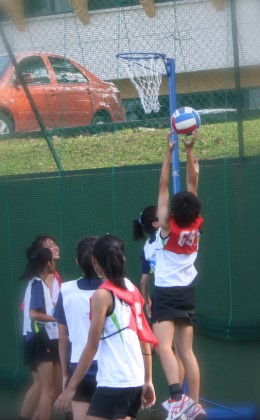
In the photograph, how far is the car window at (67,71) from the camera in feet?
29.2

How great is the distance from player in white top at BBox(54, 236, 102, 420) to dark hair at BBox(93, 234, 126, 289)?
0.55m

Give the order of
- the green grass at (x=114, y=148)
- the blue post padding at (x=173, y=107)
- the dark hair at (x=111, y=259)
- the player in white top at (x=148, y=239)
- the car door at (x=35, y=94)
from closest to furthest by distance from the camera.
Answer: the dark hair at (x=111, y=259)
the blue post padding at (x=173, y=107)
the player in white top at (x=148, y=239)
the green grass at (x=114, y=148)
the car door at (x=35, y=94)

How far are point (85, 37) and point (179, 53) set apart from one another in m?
0.88

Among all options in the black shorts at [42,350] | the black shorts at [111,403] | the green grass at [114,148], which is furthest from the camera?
the green grass at [114,148]

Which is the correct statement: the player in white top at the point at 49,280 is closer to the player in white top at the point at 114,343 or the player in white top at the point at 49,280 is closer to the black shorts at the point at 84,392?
the black shorts at the point at 84,392

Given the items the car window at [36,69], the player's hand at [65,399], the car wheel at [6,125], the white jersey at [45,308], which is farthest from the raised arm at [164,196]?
the car wheel at [6,125]

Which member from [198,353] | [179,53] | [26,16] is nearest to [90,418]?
[198,353]

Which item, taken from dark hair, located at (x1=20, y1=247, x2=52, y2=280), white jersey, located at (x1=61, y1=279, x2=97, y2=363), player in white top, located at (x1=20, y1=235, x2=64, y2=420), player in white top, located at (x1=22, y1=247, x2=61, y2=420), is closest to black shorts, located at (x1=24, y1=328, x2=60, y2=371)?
player in white top, located at (x1=22, y1=247, x2=61, y2=420)

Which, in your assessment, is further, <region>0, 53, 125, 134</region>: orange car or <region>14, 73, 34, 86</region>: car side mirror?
<region>14, 73, 34, 86</region>: car side mirror

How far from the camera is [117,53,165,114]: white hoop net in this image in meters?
8.57

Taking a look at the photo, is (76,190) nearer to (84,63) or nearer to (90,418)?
(84,63)

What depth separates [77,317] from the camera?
20.1ft

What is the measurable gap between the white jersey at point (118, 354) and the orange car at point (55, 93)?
3.80 metres

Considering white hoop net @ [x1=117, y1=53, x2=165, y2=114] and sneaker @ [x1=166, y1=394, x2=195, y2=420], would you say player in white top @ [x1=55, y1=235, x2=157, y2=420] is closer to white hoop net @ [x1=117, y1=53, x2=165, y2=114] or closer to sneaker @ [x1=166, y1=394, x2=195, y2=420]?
sneaker @ [x1=166, y1=394, x2=195, y2=420]
